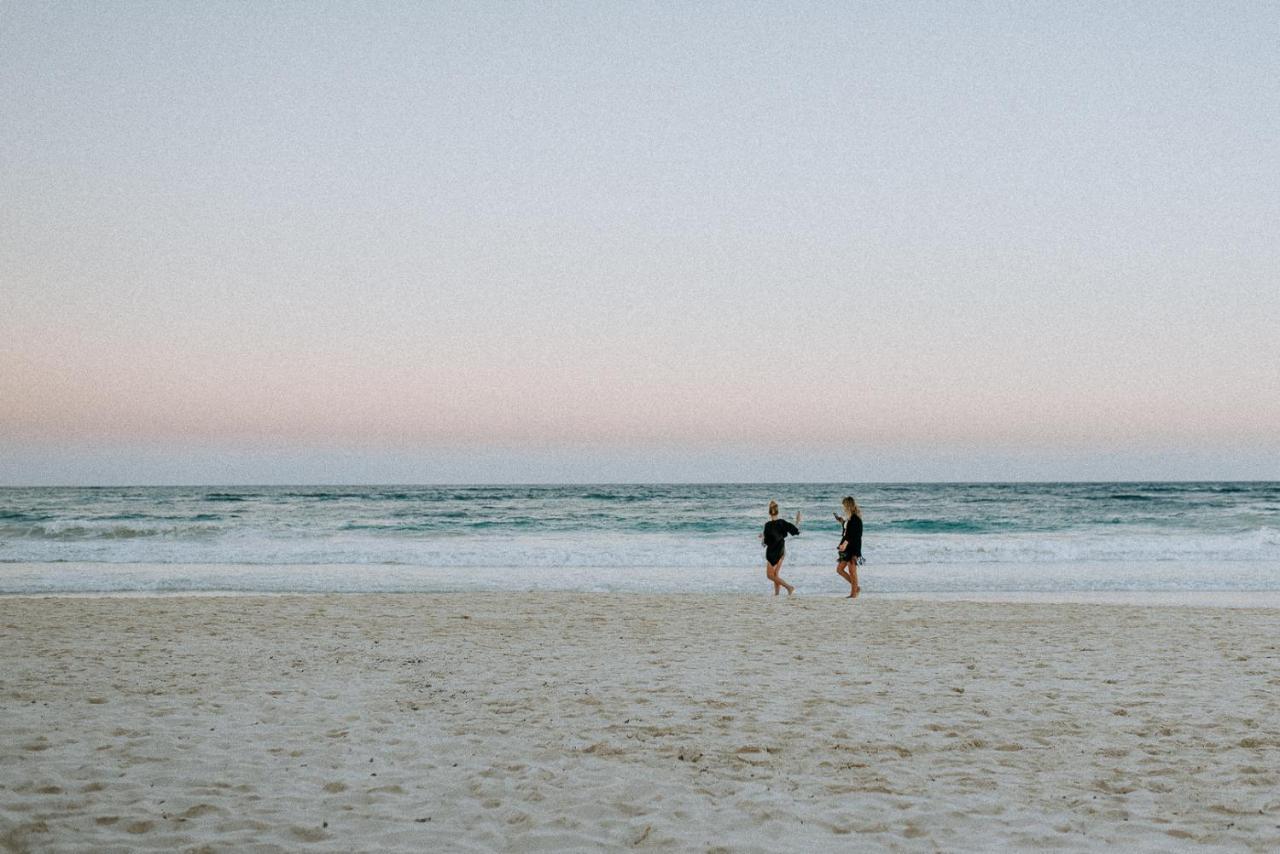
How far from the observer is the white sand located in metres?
4.56

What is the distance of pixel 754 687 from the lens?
765cm

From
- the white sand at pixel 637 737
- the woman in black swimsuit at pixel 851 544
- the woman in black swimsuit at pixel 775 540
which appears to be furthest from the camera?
the woman in black swimsuit at pixel 775 540

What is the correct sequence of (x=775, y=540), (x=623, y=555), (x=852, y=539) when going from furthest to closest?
(x=623, y=555) < (x=775, y=540) < (x=852, y=539)

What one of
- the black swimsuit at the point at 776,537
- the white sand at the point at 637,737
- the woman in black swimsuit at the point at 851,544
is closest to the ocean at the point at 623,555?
the woman in black swimsuit at the point at 851,544

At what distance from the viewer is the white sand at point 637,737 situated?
456 cm

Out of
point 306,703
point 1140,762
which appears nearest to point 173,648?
point 306,703

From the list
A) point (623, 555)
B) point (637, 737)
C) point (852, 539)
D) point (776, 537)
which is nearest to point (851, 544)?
point (852, 539)

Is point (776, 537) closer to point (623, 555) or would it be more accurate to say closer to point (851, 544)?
point (851, 544)

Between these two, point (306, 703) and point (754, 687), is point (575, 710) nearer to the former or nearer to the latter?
point (754, 687)

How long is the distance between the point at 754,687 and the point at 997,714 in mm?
1936

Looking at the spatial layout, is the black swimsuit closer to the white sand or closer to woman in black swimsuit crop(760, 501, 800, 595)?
woman in black swimsuit crop(760, 501, 800, 595)

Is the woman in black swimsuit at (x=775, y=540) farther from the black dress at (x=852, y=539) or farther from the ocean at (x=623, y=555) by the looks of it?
the ocean at (x=623, y=555)

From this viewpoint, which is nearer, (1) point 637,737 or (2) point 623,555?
(1) point 637,737

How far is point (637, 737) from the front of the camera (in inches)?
242
